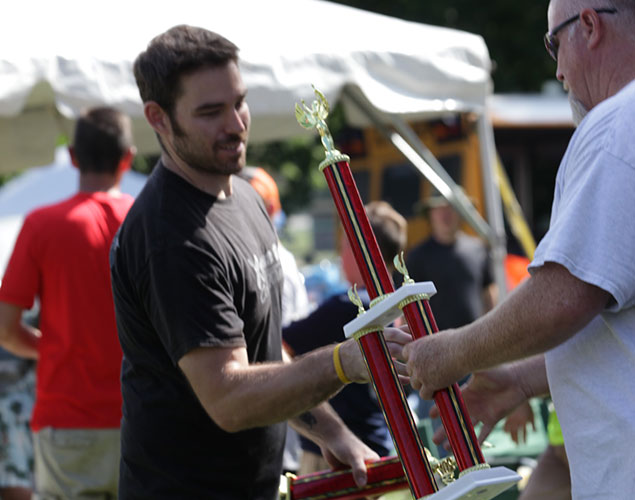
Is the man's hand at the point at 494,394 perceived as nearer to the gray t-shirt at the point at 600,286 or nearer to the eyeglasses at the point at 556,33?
the gray t-shirt at the point at 600,286

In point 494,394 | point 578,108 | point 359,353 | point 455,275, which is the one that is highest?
point 578,108

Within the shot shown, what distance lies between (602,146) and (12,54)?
360 cm

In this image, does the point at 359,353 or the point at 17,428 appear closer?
the point at 359,353

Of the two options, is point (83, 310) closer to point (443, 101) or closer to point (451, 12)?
point (443, 101)

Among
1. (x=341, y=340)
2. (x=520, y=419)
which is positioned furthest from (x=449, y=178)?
(x=520, y=419)

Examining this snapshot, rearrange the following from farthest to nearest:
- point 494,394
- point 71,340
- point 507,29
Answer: point 507,29, point 71,340, point 494,394

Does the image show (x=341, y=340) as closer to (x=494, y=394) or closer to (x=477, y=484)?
(x=494, y=394)

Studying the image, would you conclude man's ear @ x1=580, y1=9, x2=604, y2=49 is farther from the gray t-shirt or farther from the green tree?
the green tree

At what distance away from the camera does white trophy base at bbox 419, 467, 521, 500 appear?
1800mm

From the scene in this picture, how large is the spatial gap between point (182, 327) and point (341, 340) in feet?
6.08

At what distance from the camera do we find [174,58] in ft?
8.16

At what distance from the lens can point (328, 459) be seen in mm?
2648

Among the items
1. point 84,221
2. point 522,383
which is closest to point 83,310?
point 84,221

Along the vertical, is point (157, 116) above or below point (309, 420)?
above
